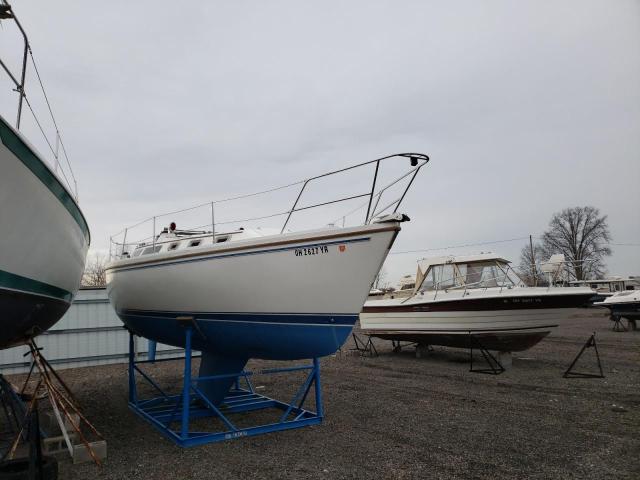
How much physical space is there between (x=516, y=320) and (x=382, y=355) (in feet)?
13.5

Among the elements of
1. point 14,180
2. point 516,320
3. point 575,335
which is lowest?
point 575,335

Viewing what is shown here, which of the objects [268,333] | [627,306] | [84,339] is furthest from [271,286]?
[627,306]

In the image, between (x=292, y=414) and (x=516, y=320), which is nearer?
(x=292, y=414)

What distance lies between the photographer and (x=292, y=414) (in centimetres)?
668

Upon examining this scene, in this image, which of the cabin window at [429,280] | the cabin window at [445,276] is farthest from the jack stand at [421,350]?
the cabin window at [445,276]

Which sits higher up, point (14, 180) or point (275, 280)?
point (14, 180)

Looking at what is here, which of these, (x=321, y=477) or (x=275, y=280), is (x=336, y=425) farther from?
(x=275, y=280)

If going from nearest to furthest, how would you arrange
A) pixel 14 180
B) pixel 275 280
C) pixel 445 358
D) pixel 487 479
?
pixel 14 180
pixel 487 479
pixel 275 280
pixel 445 358

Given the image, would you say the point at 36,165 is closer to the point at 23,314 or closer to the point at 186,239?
the point at 23,314

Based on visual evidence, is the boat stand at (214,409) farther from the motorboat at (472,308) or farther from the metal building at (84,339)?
the metal building at (84,339)

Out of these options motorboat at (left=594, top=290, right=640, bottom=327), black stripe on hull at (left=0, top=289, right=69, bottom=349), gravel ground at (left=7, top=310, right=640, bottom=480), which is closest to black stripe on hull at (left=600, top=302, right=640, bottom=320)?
motorboat at (left=594, top=290, right=640, bottom=327)

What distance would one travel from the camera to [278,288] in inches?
201

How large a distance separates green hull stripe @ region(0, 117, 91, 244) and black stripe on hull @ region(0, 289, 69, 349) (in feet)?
3.03

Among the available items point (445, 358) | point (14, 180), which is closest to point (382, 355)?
point (445, 358)
